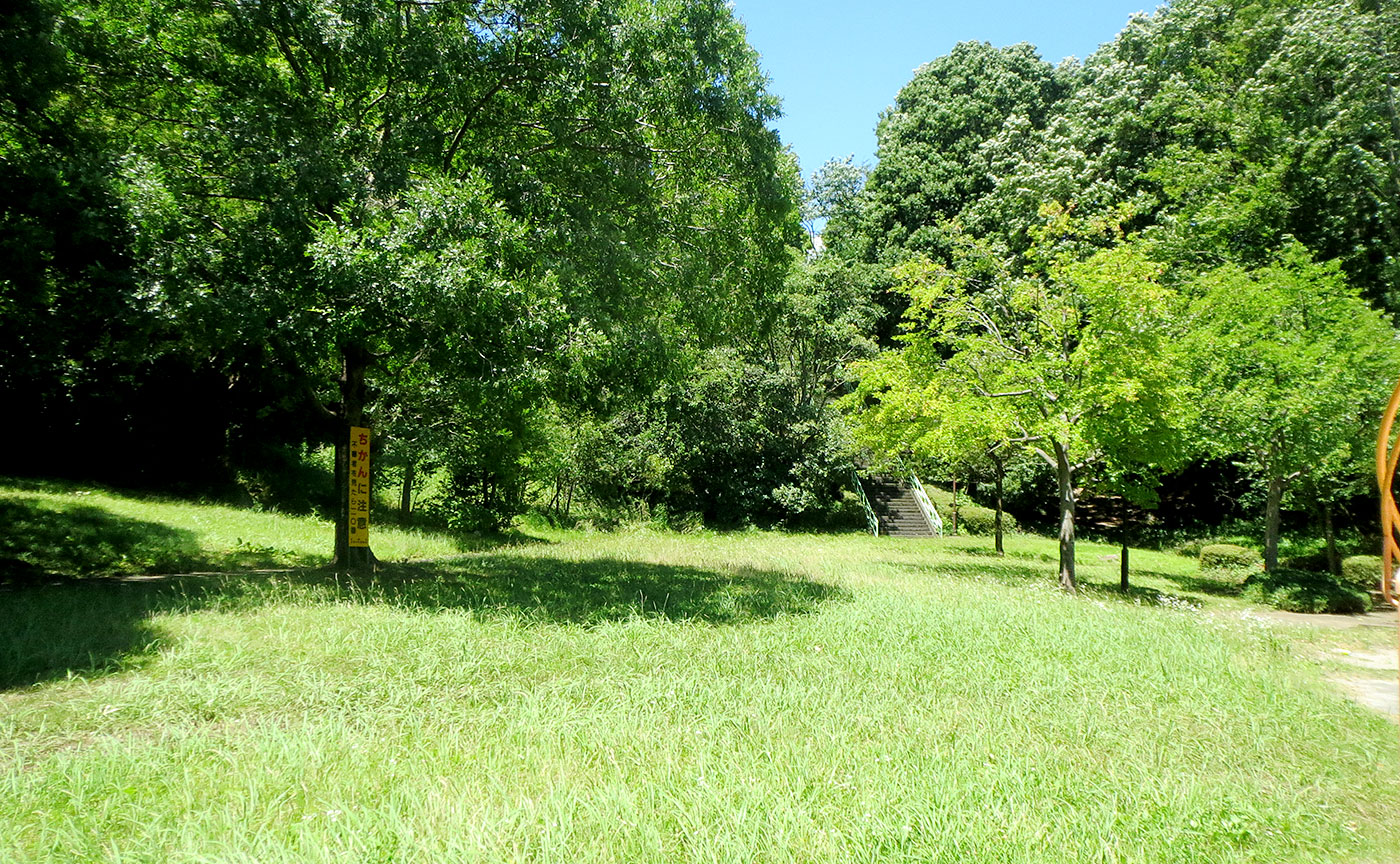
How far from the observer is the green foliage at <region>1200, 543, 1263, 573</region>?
910 inches

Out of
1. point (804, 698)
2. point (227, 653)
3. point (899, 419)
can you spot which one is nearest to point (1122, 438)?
point (899, 419)

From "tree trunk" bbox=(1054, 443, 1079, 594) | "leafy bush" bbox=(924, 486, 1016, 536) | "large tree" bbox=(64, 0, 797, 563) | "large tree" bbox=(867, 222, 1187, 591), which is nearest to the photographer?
"large tree" bbox=(64, 0, 797, 563)

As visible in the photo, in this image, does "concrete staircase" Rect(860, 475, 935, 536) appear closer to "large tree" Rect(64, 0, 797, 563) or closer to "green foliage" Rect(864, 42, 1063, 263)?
"green foliage" Rect(864, 42, 1063, 263)

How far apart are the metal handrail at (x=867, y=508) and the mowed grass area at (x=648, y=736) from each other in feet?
62.4

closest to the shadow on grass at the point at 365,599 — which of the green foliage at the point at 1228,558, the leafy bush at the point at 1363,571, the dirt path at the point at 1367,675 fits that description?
the dirt path at the point at 1367,675

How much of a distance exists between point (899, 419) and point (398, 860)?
14680 millimetres

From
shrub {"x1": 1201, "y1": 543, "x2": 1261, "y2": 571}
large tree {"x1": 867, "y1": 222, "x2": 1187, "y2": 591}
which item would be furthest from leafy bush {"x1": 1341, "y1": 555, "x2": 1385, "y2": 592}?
large tree {"x1": 867, "y1": 222, "x2": 1187, "y2": 591}

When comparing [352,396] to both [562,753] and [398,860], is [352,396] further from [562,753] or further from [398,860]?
[398,860]

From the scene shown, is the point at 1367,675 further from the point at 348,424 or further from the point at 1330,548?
the point at 1330,548

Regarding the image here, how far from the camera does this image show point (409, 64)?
33.1 ft

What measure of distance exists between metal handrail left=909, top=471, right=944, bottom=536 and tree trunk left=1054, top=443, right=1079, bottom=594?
Result: 44.8ft

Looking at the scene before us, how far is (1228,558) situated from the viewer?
76.5 ft

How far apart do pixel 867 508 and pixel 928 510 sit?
2876mm

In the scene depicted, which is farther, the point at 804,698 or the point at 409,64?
the point at 409,64
